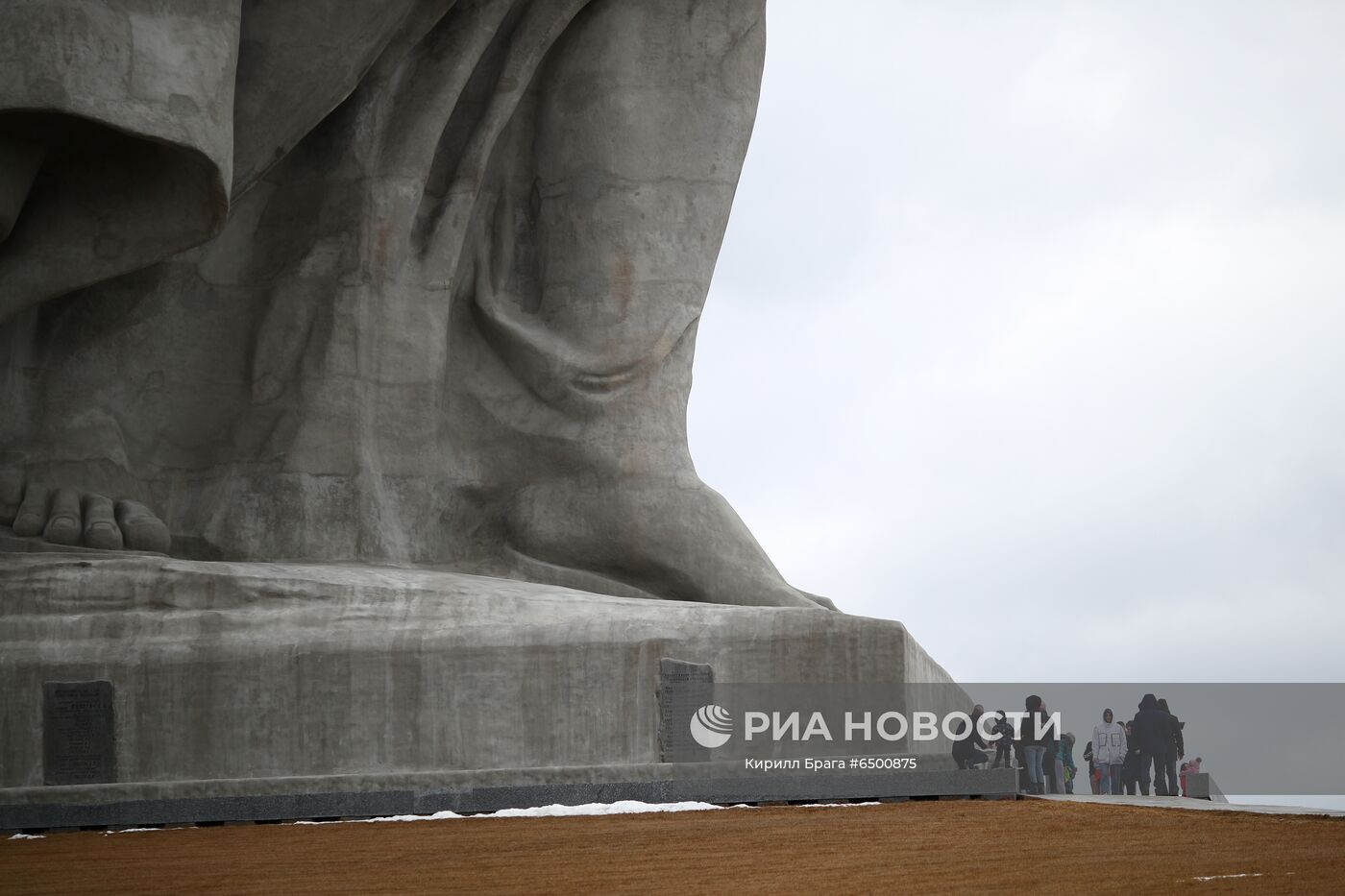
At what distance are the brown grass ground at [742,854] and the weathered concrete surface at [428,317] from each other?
156cm

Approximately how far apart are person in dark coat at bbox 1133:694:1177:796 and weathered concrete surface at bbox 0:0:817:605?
168 cm

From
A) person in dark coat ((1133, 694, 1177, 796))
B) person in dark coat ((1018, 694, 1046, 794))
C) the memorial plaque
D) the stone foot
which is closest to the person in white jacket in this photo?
person in dark coat ((1133, 694, 1177, 796))

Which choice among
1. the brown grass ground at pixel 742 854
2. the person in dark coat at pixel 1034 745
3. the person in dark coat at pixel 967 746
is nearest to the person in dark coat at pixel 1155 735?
the person in dark coat at pixel 1034 745

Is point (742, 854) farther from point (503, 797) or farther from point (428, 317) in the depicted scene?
point (428, 317)

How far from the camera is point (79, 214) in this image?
249 inches

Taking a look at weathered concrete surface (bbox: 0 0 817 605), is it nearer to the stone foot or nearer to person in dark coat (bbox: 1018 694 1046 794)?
the stone foot

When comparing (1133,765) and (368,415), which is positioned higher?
(368,415)

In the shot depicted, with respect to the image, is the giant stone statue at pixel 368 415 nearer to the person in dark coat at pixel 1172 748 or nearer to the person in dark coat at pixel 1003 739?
the person in dark coat at pixel 1003 739

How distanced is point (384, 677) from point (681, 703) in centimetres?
85

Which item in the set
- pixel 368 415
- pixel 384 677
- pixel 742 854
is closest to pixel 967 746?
pixel 384 677

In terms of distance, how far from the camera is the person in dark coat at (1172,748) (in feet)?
24.5

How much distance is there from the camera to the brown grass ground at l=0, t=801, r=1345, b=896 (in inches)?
150

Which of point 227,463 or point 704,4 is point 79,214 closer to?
point 227,463

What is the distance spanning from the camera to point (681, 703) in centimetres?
585
